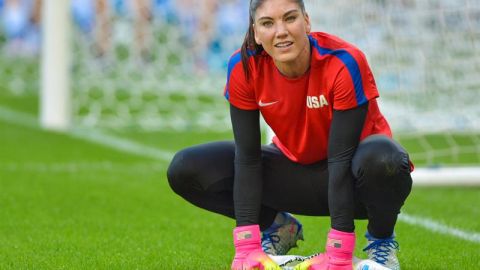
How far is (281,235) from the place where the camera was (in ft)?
14.2

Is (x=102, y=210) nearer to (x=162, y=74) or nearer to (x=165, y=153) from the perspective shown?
(x=165, y=153)

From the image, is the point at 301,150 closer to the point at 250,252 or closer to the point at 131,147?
the point at 250,252

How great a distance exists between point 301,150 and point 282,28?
0.55 metres

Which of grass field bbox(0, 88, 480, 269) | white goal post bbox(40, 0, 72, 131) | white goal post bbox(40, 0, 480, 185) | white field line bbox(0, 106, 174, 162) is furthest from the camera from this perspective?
white goal post bbox(40, 0, 72, 131)

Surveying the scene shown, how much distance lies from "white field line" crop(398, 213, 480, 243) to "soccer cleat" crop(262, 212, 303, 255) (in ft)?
3.09

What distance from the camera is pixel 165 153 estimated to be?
29.5 feet

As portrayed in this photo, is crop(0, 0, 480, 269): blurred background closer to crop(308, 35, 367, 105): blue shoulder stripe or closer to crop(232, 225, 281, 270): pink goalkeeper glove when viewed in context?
crop(232, 225, 281, 270): pink goalkeeper glove

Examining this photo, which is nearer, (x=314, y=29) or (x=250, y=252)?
(x=250, y=252)

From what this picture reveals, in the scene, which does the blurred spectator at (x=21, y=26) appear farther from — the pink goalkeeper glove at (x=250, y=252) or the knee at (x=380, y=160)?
the knee at (x=380, y=160)

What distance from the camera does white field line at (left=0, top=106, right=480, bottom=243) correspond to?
5.10m

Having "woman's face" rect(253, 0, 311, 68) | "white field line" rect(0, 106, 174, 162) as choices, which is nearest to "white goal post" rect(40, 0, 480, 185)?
"white field line" rect(0, 106, 174, 162)

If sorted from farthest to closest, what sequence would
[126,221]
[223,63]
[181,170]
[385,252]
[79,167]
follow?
[223,63] → [79,167] → [126,221] → [181,170] → [385,252]

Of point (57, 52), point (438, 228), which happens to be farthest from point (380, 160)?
point (57, 52)

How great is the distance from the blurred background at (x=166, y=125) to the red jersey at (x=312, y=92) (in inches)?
25.6
